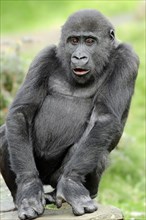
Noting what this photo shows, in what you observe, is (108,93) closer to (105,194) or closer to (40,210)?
(40,210)

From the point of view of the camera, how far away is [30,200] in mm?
5227

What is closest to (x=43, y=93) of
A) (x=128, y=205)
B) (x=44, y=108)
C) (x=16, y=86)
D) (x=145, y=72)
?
(x=44, y=108)

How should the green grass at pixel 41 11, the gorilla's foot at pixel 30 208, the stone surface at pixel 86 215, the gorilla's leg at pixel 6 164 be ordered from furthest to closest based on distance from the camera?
the green grass at pixel 41 11 < the gorilla's leg at pixel 6 164 < the gorilla's foot at pixel 30 208 < the stone surface at pixel 86 215

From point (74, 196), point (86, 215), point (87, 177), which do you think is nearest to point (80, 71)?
point (87, 177)

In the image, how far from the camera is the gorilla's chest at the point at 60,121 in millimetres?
5422

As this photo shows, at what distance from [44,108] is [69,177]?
2.09ft

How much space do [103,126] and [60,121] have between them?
37 centimetres

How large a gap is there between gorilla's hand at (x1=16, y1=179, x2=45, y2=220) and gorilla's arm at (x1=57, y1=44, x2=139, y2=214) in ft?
0.52

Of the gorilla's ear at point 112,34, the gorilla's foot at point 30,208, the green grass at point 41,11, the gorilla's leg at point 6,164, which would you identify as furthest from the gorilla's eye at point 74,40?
the green grass at point 41,11

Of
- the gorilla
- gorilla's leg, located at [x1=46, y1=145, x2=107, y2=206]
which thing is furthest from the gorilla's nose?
gorilla's leg, located at [x1=46, y1=145, x2=107, y2=206]

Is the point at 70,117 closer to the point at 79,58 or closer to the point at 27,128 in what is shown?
the point at 27,128

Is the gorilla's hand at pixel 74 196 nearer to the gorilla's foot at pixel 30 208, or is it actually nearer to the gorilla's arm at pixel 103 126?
the gorilla's arm at pixel 103 126

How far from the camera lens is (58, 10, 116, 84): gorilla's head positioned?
5250mm

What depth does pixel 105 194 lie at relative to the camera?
885cm
